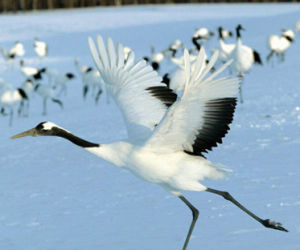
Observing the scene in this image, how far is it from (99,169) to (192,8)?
29333 mm

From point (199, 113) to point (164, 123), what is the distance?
0.20 meters

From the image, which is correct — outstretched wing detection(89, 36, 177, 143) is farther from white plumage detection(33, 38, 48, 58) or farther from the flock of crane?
white plumage detection(33, 38, 48, 58)

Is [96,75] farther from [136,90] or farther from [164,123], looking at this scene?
[164,123]

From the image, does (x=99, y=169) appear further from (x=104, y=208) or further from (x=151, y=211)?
(x=151, y=211)

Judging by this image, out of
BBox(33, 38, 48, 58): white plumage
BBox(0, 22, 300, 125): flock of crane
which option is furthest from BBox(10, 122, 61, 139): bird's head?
BBox(33, 38, 48, 58): white plumage

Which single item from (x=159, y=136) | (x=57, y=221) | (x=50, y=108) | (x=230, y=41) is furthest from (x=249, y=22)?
(x=159, y=136)

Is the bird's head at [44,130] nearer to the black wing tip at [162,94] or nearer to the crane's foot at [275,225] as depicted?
the black wing tip at [162,94]

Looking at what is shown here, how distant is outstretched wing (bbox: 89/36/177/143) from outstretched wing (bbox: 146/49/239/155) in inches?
17.8

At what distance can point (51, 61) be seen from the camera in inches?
934

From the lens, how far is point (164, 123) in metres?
3.90

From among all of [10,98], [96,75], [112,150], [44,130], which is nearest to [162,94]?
[112,150]

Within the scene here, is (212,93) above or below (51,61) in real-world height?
above

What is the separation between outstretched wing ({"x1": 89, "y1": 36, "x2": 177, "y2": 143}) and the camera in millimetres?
4625

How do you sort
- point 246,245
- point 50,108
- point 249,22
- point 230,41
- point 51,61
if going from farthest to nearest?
point 249,22 < point 230,41 < point 51,61 < point 50,108 < point 246,245
